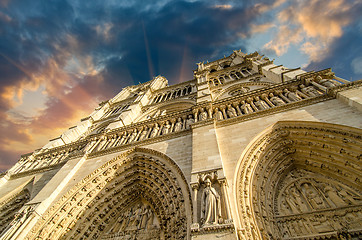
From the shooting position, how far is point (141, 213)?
20.5 ft

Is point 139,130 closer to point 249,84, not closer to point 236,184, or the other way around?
point 236,184

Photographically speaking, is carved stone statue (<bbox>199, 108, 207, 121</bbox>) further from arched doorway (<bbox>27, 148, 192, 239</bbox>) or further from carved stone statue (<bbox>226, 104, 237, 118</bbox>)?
arched doorway (<bbox>27, 148, 192, 239</bbox>)

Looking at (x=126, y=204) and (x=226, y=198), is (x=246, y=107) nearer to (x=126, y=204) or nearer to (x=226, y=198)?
(x=226, y=198)

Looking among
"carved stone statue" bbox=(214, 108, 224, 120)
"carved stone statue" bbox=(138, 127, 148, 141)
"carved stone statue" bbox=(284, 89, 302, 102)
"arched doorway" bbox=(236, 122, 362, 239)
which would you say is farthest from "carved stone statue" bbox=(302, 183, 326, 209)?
"carved stone statue" bbox=(138, 127, 148, 141)

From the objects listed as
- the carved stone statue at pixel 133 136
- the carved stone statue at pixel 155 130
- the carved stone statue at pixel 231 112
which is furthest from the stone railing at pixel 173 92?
the carved stone statue at pixel 231 112

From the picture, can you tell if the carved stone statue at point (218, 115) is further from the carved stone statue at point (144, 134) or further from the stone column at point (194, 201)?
the stone column at point (194, 201)

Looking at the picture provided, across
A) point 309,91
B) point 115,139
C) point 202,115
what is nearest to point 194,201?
point 202,115

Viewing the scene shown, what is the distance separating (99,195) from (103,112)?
1310 cm

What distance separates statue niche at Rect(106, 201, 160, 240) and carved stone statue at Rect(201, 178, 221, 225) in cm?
255

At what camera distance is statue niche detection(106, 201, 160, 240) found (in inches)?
214

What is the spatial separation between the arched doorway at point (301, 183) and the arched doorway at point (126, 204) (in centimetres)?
168

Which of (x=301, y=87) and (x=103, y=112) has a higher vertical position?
(x=103, y=112)

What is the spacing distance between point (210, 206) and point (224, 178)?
0.76m

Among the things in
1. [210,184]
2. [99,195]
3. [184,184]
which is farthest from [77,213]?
[210,184]
